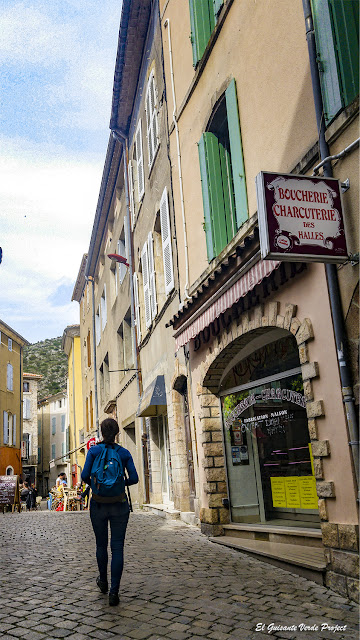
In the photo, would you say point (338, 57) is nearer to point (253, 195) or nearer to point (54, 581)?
point (253, 195)

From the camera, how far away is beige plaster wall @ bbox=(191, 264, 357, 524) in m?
4.97

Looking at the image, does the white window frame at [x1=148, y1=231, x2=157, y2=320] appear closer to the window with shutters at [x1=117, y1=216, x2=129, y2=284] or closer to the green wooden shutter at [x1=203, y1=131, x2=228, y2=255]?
the green wooden shutter at [x1=203, y1=131, x2=228, y2=255]

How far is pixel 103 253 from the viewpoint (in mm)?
23922

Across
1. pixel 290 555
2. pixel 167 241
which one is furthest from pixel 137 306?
pixel 290 555

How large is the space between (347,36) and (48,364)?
251 feet

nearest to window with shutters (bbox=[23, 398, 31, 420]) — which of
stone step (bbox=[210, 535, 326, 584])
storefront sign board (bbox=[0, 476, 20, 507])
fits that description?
storefront sign board (bbox=[0, 476, 20, 507])

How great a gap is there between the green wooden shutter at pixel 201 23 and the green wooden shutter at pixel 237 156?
1.76 metres

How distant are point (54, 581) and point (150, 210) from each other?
9.39 metres

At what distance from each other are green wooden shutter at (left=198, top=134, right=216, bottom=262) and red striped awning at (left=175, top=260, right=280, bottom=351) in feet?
3.54

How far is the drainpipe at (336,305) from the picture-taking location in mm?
4867

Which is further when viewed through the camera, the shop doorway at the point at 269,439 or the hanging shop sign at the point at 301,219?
the shop doorway at the point at 269,439

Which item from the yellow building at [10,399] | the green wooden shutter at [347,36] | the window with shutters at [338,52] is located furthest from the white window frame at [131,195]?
the yellow building at [10,399]

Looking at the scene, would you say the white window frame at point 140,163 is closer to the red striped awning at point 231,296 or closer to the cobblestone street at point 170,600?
the red striped awning at point 231,296

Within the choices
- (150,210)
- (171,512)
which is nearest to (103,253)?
(150,210)
